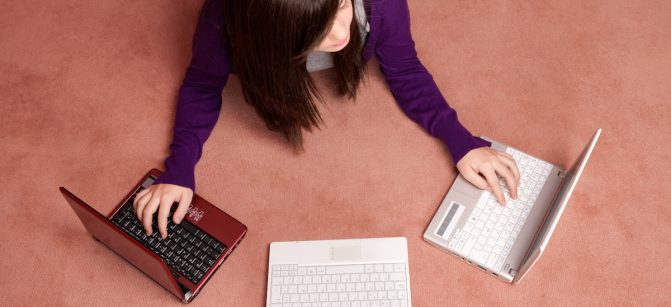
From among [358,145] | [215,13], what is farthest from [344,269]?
[215,13]

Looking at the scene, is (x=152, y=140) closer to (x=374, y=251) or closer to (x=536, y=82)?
(x=374, y=251)

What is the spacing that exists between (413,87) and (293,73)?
0.34 meters

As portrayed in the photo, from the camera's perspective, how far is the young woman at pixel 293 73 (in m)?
0.75

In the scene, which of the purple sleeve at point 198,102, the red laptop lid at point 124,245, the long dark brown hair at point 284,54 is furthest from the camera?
the purple sleeve at point 198,102

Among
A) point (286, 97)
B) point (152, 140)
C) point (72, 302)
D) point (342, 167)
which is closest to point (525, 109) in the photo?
point (342, 167)

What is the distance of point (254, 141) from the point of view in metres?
1.11

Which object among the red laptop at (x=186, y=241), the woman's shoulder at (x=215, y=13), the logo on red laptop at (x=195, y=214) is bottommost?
the red laptop at (x=186, y=241)

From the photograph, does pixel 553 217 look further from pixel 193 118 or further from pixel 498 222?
pixel 193 118

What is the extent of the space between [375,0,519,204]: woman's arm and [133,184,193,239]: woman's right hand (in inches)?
18.2

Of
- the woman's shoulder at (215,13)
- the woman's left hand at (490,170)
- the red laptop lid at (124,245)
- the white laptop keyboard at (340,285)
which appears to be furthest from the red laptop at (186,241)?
the woman's left hand at (490,170)

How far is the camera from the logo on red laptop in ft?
3.26

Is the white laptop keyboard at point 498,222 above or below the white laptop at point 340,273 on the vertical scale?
above

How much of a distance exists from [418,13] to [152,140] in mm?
674

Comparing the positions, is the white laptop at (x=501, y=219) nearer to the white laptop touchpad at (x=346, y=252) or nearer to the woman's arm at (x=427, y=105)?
the woman's arm at (x=427, y=105)
